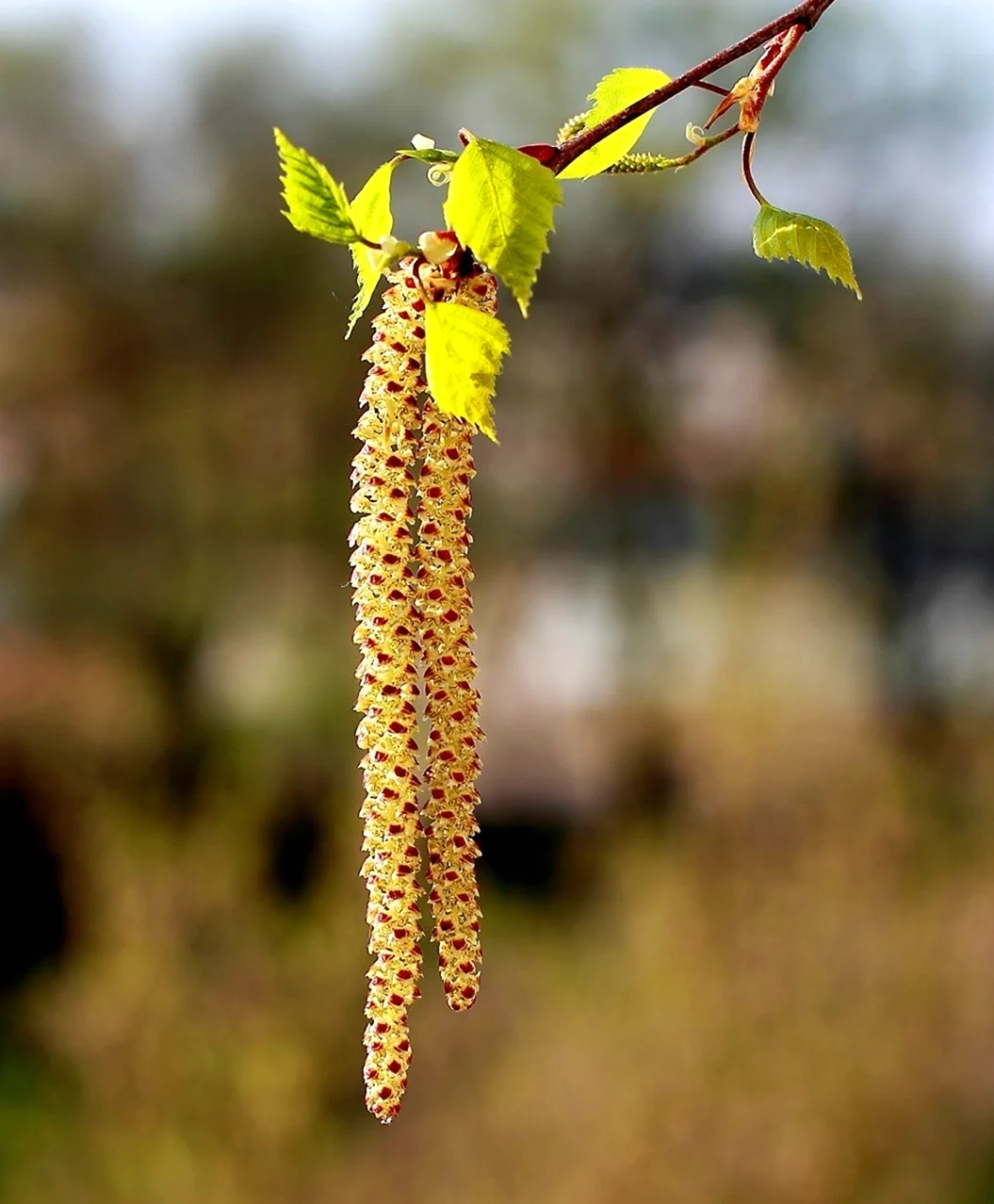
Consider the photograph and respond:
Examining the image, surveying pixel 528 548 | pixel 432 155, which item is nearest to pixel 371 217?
pixel 432 155

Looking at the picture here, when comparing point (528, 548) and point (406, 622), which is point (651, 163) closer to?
point (406, 622)

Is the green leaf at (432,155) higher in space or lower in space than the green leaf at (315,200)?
higher

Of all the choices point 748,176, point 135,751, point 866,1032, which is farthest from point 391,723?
point 135,751

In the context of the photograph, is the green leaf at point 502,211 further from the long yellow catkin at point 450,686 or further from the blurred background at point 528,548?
the blurred background at point 528,548

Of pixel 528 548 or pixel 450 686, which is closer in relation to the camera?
pixel 450 686

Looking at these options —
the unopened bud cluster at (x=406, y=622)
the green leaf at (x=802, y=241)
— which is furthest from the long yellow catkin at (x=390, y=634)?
the green leaf at (x=802, y=241)

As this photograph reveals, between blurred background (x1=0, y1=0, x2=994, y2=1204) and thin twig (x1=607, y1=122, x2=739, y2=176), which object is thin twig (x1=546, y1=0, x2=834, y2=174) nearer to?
thin twig (x1=607, y1=122, x2=739, y2=176)
